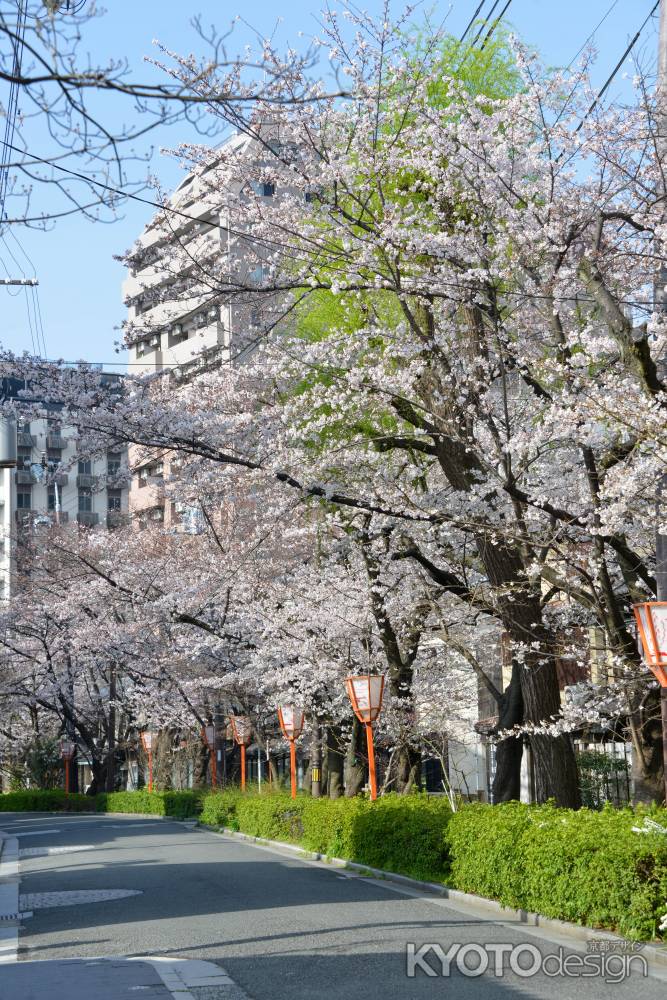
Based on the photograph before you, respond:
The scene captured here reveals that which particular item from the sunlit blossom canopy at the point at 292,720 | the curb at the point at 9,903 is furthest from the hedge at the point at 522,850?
the curb at the point at 9,903

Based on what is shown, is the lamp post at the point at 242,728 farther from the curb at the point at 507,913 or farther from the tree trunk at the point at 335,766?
the curb at the point at 507,913

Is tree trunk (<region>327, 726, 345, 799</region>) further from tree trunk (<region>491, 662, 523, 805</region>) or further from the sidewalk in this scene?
the sidewalk

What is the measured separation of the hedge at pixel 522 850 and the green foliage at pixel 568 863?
0.01m

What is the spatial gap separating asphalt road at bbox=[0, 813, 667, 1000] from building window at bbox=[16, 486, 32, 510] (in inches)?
3210

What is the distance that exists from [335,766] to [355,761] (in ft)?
12.5

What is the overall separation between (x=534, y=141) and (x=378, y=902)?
9550 mm

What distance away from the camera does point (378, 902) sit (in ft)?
47.1

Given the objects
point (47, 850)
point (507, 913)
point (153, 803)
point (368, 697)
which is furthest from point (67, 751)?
point (507, 913)

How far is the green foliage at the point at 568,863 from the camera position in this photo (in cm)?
1025

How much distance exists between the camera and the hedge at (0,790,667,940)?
34.0ft

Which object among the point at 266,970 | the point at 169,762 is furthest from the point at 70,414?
the point at 169,762

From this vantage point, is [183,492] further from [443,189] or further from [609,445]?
[609,445]

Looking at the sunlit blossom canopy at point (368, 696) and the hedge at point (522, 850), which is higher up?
the sunlit blossom canopy at point (368, 696)

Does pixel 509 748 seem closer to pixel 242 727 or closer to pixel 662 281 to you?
pixel 662 281
